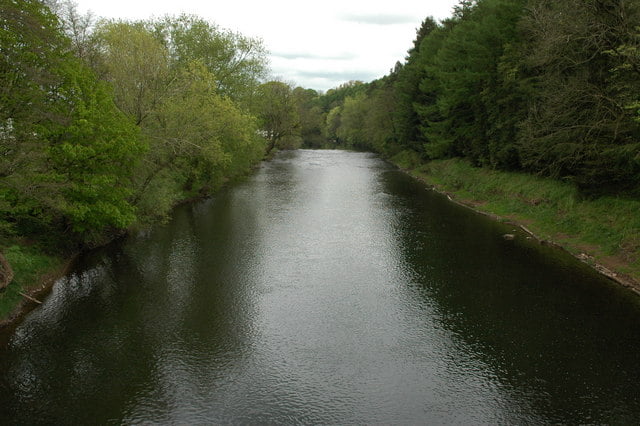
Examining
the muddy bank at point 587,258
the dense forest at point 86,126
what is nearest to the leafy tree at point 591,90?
the muddy bank at point 587,258

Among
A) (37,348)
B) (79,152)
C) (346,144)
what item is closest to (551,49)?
(79,152)

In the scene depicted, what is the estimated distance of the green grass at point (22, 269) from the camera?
633 inches

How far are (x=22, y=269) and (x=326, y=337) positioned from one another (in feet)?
40.7

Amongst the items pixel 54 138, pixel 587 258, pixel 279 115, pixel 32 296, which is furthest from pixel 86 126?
pixel 279 115

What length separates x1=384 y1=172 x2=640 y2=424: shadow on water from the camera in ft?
39.1

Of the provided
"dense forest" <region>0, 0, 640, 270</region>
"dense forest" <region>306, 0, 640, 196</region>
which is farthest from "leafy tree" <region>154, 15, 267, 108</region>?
"dense forest" <region>306, 0, 640, 196</region>

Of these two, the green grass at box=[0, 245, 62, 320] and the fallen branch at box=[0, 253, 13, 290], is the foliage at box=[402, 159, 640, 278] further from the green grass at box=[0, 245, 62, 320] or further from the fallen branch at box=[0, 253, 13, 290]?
the green grass at box=[0, 245, 62, 320]

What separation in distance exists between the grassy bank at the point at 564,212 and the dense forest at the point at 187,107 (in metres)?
1.08

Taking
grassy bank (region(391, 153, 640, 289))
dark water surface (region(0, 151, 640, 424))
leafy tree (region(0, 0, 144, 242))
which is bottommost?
dark water surface (region(0, 151, 640, 424))

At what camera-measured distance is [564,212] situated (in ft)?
87.5

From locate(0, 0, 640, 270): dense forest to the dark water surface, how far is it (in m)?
3.75

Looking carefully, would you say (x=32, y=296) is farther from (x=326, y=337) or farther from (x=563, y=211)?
(x=563, y=211)

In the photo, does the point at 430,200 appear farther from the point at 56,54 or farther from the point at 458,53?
the point at 56,54

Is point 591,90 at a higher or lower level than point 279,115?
lower
